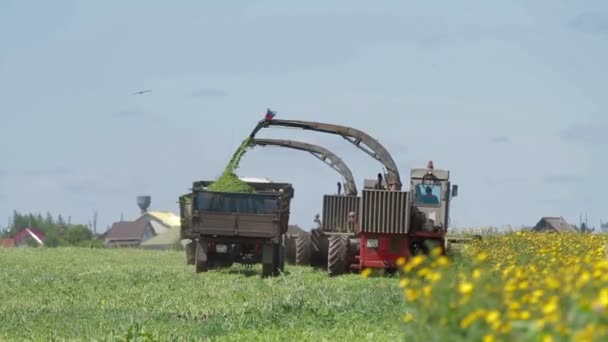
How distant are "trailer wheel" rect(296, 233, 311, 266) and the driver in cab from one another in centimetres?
560

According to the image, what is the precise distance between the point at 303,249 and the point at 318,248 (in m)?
0.63

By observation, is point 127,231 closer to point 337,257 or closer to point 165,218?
point 165,218

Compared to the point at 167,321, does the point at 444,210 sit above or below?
above

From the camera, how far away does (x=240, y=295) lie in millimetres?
25078

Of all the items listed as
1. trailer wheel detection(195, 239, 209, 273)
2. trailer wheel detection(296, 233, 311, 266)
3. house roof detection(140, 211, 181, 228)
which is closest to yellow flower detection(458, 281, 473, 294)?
trailer wheel detection(195, 239, 209, 273)

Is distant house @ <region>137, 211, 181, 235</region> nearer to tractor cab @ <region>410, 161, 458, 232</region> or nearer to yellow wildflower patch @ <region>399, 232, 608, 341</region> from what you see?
tractor cab @ <region>410, 161, 458, 232</region>

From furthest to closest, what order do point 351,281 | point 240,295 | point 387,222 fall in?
1. point 387,222
2. point 351,281
3. point 240,295

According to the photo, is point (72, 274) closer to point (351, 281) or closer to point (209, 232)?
point (209, 232)

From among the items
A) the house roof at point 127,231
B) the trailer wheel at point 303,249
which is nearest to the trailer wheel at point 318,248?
the trailer wheel at point 303,249

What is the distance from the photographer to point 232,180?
3684 centimetres

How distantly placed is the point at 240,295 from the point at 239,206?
10361mm

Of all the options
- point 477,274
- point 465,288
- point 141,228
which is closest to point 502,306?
point 477,274

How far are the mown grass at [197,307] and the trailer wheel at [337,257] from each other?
36 cm

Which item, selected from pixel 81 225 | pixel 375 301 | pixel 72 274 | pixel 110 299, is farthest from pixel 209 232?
pixel 81 225
